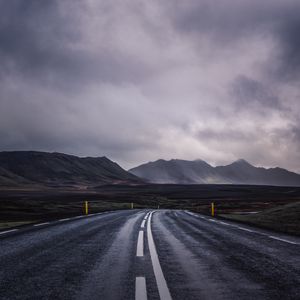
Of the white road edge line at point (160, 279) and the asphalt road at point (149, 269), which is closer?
the white road edge line at point (160, 279)

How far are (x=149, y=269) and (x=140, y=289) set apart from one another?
1497mm

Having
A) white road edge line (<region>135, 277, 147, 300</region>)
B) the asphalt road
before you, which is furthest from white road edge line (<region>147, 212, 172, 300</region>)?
white road edge line (<region>135, 277, 147, 300</region>)

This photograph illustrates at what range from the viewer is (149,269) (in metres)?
6.70

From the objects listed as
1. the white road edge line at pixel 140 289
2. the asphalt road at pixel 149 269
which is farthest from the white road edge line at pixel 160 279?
the white road edge line at pixel 140 289

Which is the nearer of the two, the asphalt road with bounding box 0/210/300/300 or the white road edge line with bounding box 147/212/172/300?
the white road edge line with bounding box 147/212/172/300

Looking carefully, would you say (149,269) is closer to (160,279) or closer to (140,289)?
(160,279)

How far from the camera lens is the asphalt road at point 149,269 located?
5055 millimetres

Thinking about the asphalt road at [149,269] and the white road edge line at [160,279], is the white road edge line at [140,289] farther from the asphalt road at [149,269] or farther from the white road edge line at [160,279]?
the white road edge line at [160,279]

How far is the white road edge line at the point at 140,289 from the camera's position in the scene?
4.83 meters

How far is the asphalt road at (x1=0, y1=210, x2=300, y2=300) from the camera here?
16.6 feet

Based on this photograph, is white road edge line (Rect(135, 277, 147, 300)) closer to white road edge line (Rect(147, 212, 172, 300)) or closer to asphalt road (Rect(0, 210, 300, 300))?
asphalt road (Rect(0, 210, 300, 300))

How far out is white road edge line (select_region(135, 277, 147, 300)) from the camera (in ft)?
15.8

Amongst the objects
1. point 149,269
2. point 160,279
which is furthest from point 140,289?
point 149,269

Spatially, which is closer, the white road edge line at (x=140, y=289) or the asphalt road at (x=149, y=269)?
the white road edge line at (x=140, y=289)
